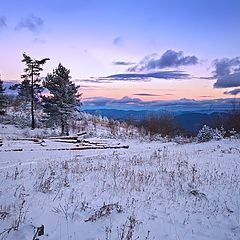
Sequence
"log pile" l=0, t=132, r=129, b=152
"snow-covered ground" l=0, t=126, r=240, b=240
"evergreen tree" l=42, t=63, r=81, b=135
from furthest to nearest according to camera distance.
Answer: "evergreen tree" l=42, t=63, r=81, b=135, "log pile" l=0, t=132, r=129, b=152, "snow-covered ground" l=0, t=126, r=240, b=240

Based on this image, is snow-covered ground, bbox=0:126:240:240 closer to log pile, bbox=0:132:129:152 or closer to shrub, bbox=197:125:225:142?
log pile, bbox=0:132:129:152

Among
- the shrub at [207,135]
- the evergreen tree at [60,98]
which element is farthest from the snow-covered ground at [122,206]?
the evergreen tree at [60,98]

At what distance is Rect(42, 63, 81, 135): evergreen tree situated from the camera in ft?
134

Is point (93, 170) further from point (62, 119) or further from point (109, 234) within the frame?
point (62, 119)

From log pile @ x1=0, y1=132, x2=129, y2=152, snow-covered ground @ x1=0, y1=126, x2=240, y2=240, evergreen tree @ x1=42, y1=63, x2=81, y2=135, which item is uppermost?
evergreen tree @ x1=42, y1=63, x2=81, y2=135

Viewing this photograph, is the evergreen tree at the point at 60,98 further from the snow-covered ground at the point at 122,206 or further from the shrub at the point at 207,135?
the snow-covered ground at the point at 122,206

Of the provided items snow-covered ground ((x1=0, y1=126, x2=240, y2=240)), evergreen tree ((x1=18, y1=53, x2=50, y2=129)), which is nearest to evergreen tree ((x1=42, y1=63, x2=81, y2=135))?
evergreen tree ((x1=18, y1=53, x2=50, y2=129))

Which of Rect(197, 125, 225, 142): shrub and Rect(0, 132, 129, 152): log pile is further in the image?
Rect(197, 125, 225, 142): shrub

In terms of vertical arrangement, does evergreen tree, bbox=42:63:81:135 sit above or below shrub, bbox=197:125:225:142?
above

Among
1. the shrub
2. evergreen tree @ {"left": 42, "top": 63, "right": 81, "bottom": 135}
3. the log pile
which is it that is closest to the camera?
the log pile

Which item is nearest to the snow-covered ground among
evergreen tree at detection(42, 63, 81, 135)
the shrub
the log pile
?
the log pile

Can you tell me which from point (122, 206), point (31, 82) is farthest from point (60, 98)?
point (122, 206)

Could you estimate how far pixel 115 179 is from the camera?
955cm

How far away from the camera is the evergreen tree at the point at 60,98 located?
40.8m
